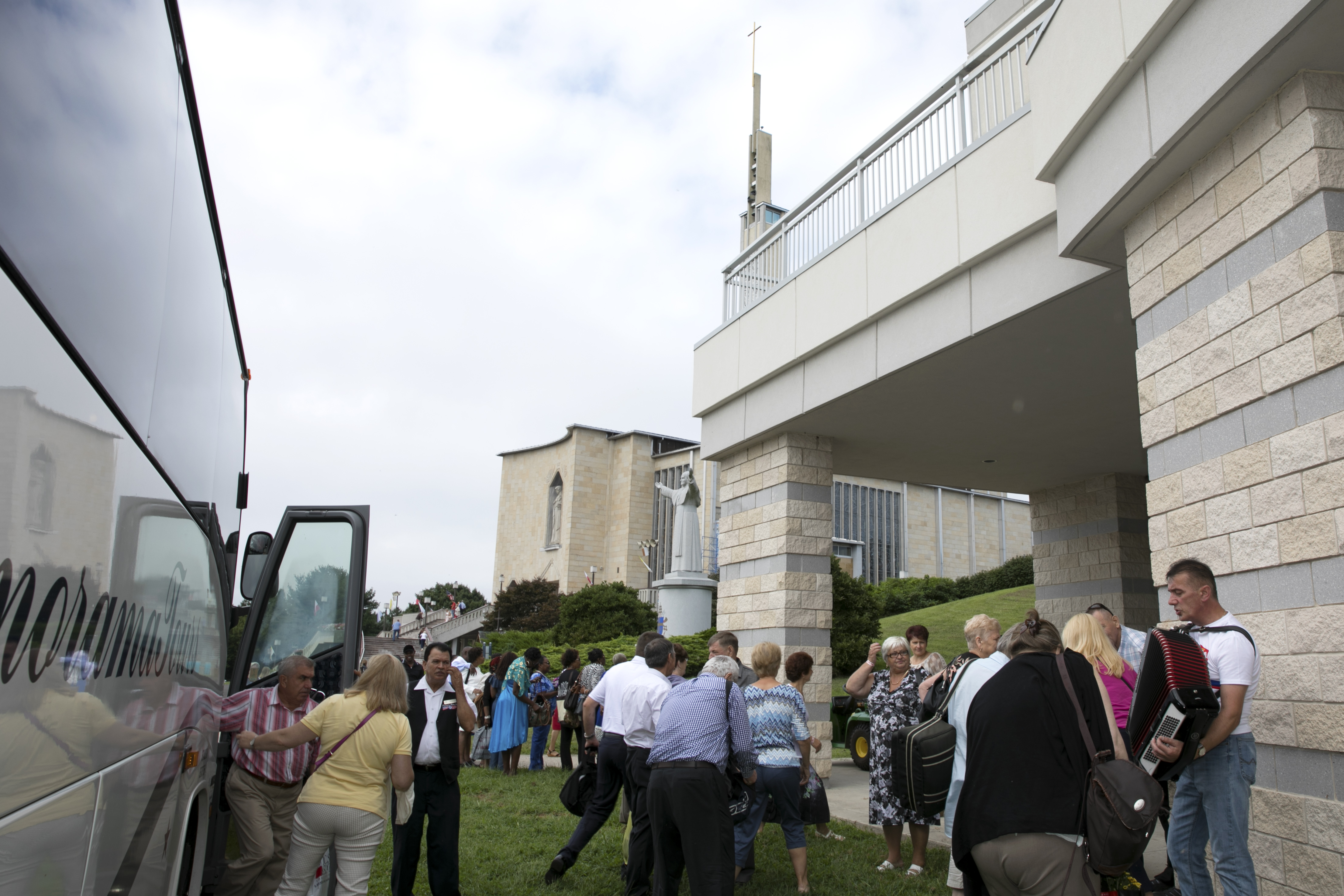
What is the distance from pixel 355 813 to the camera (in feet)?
14.3

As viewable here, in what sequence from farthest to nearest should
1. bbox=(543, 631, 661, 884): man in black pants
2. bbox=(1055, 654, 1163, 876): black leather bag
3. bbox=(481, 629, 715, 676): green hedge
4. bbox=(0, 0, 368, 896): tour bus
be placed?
bbox=(481, 629, 715, 676): green hedge
bbox=(543, 631, 661, 884): man in black pants
bbox=(1055, 654, 1163, 876): black leather bag
bbox=(0, 0, 368, 896): tour bus

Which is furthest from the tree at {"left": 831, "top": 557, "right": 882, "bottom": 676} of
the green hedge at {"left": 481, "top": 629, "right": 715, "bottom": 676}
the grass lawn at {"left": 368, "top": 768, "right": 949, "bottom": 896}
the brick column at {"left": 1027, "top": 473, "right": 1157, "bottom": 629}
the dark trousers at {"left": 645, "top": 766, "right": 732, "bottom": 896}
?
the dark trousers at {"left": 645, "top": 766, "right": 732, "bottom": 896}

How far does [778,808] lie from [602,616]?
76.7 ft

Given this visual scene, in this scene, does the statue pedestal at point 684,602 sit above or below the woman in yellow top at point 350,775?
above

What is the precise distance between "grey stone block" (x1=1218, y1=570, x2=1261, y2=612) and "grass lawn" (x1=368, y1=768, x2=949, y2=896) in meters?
2.66

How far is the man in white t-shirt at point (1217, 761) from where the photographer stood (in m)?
3.82

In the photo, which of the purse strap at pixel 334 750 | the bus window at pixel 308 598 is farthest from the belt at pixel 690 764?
the bus window at pixel 308 598

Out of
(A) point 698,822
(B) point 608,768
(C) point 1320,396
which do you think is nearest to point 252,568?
(B) point 608,768

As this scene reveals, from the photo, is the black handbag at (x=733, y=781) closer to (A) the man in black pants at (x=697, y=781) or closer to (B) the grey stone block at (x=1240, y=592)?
(A) the man in black pants at (x=697, y=781)

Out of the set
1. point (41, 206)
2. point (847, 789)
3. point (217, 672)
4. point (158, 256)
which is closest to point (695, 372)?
point (847, 789)

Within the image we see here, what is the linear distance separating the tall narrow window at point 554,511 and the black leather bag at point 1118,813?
Result: 67874 millimetres

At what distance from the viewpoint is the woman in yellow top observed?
4359 millimetres

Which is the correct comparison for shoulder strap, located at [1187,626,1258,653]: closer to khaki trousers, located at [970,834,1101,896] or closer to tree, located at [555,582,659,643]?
khaki trousers, located at [970,834,1101,896]

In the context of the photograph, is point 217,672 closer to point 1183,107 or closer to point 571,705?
point 1183,107
